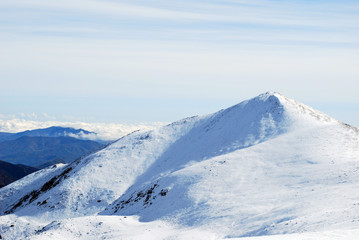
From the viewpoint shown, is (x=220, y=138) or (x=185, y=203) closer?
(x=185, y=203)

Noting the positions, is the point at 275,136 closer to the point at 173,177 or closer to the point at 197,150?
the point at 197,150

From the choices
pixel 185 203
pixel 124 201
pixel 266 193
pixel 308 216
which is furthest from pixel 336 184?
pixel 124 201

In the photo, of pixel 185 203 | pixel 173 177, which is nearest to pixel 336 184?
pixel 185 203

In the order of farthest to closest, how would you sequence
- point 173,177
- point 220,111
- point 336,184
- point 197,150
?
point 220,111 → point 197,150 → point 173,177 → point 336,184

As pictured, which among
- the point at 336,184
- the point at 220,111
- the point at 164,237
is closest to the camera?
the point at 164,237

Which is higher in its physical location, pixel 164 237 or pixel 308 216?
pixel 308 216

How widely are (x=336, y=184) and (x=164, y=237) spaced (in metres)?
18.6

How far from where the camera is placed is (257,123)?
73.8 meters

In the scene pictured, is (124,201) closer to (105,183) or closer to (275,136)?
(105,183)

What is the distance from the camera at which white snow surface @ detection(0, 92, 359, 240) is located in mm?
38531

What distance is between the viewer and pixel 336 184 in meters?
44.4

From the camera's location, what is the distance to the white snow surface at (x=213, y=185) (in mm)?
38531

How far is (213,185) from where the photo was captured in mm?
51594

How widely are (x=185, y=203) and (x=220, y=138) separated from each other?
2638 cm
